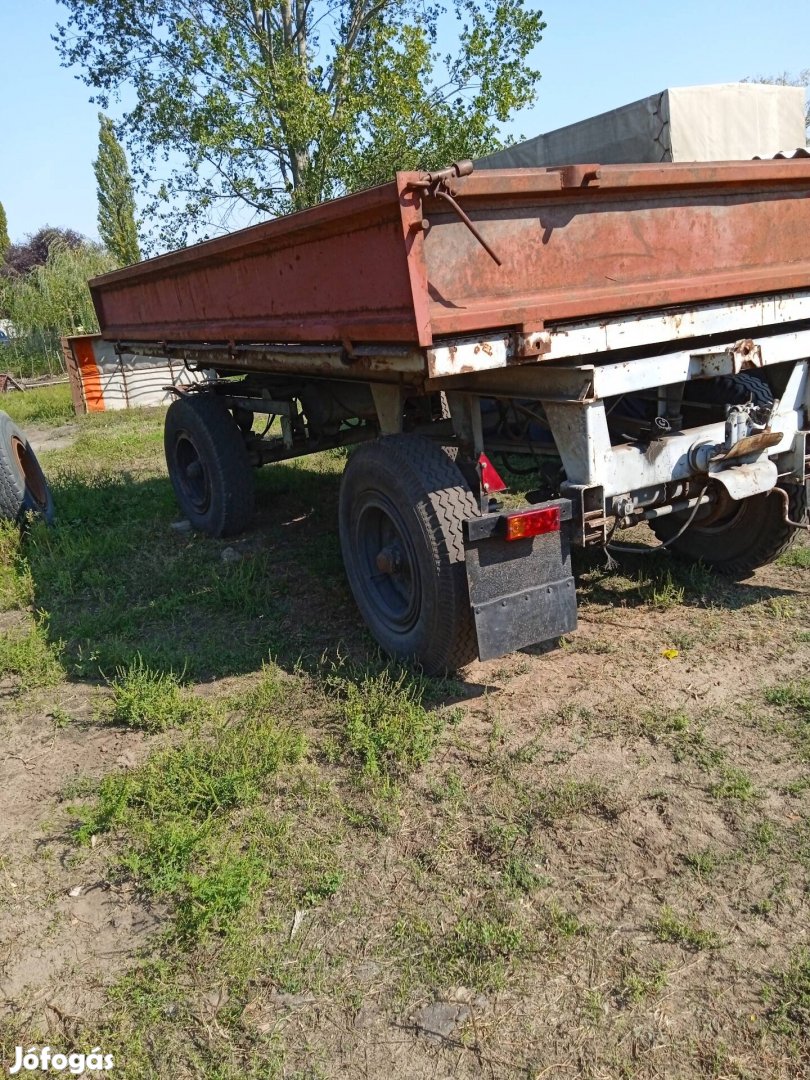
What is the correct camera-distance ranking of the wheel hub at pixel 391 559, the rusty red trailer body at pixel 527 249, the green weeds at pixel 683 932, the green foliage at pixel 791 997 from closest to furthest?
the green foliage at pixel 791 997 < the green weeds at pixel 683 932 < the rusty red trailer body at pixel 527 249 < the wheel hub at pixel 391 559

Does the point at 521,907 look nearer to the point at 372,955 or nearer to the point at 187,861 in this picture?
the point at 372,955

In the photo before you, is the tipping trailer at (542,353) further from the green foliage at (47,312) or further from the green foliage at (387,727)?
the green foliage at (47,312)

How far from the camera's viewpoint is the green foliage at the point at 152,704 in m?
3.65

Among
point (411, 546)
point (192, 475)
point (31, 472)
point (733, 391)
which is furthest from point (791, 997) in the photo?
point (31, 472)

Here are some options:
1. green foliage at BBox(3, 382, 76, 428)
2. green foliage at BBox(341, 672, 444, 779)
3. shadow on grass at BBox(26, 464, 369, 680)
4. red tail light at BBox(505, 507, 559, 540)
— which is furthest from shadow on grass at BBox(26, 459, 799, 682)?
green foliage at BBox(3, 382, 76, 428)

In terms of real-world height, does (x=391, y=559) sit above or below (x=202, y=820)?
above

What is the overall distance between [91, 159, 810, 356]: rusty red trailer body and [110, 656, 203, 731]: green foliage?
1.67 m

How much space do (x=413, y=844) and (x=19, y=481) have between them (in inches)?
195

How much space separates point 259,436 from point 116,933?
4.25 m

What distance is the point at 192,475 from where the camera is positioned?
6285 mm

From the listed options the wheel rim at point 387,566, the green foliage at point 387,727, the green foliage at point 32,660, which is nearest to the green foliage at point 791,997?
the green foliage at point 387,727

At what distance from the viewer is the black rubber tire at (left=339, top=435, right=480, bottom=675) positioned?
133 inches

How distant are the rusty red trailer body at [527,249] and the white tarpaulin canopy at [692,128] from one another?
5.12 ft

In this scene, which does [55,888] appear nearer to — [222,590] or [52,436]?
[222,590]
